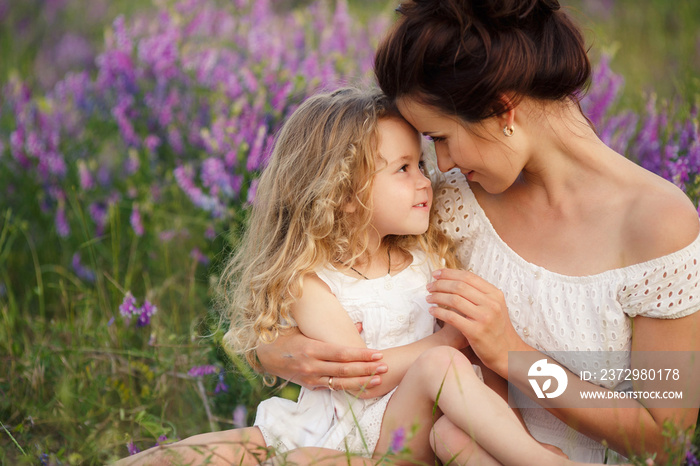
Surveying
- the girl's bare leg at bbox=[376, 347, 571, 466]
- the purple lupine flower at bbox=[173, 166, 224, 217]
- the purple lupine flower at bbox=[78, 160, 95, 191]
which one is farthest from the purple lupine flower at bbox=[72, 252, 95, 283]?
the girl's bare leg at bbox=[376, 347, 571, 466]

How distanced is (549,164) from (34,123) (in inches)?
116

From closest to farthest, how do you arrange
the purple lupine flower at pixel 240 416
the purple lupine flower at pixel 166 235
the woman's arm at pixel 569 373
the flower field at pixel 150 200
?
the woman's arm at pixel 569 373 → the purple lupine flower at pixel 240 416 → the flower field at pixel 150 200 → the purple lupine flower at pixel 166 235

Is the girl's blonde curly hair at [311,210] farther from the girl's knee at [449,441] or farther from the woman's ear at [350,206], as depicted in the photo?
the girl's knee at [449,441]

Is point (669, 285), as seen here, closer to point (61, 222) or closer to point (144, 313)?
point (144, 313)

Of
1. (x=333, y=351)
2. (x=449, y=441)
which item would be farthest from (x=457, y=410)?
(x=333, y=351)

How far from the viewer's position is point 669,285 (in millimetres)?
1785

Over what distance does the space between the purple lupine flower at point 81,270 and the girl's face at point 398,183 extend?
6.14ft

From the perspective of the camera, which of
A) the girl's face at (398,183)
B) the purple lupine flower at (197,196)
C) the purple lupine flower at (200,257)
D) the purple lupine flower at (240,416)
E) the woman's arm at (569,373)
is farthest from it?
the purple lupine flower at (200,257)

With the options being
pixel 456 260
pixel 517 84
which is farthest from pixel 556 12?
pixel 456 260

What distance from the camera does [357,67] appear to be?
3924mm

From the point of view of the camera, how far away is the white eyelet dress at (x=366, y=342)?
200 centimetres

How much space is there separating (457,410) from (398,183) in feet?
2.28

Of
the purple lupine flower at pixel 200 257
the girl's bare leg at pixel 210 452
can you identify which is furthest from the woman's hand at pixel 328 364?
the purple lupine flower at pixel 200 257

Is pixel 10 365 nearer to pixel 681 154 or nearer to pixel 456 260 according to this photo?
pixel 456 260
